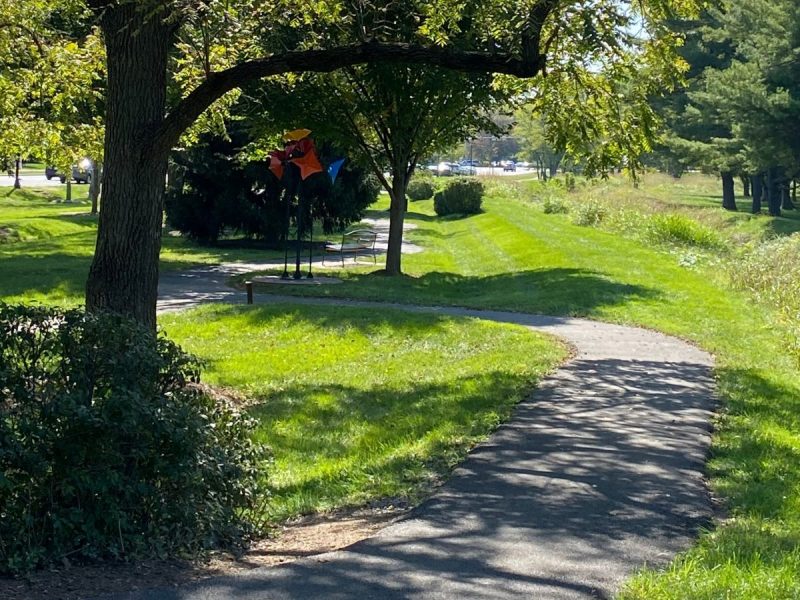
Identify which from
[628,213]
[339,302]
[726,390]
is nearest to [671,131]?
[628,213]

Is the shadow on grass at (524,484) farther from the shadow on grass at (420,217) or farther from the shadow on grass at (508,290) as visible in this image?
the shadow on grass at (420,217)

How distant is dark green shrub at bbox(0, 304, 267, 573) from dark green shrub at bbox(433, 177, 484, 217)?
46456mm

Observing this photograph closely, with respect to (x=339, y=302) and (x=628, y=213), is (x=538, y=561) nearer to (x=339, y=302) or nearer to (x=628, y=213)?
(x=339, y=302)

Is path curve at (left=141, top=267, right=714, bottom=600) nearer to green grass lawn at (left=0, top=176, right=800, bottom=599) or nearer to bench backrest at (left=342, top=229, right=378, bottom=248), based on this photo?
green grass lawn at (left=0, top=176, right=800, bottom=599)

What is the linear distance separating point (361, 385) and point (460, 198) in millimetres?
41462

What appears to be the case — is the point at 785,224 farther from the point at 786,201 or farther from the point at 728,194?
the point at 728,194

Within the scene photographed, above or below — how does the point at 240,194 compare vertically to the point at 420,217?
above

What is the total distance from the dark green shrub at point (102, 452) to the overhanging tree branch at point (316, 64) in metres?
3.30

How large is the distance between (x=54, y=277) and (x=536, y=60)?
48.3 ft

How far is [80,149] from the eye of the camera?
755 inches

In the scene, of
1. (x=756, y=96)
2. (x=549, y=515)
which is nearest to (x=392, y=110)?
(x=549, y=515)

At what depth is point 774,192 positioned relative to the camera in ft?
184

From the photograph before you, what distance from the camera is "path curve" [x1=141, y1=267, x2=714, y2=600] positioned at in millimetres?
5414

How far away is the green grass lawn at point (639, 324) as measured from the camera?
19.9 feet
